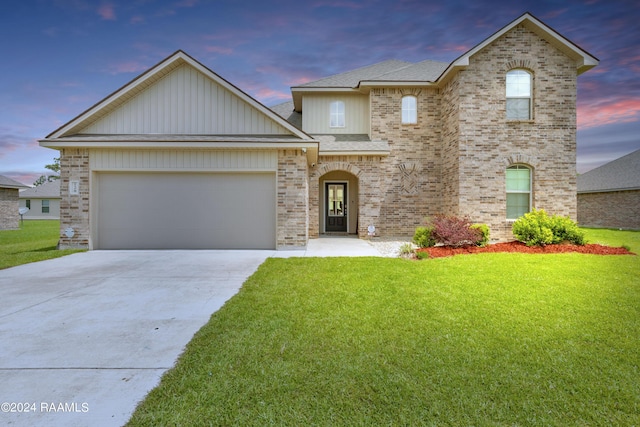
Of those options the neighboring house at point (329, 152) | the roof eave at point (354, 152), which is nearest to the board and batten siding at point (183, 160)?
the neighboring house at point (329, 152)

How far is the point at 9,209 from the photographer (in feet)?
67.6

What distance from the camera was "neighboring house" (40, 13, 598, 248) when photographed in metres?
9.95

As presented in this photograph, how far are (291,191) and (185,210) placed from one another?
11.8ft

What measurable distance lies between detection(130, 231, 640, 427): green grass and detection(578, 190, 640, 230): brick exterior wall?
731 inches

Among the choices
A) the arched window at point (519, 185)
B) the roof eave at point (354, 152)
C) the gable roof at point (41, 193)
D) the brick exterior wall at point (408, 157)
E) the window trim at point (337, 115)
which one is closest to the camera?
the arched window at point (519, 185)

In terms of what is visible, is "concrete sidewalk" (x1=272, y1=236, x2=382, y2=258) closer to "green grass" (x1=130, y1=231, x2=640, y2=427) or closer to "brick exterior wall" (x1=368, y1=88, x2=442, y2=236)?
"brick exterior wall" (x1=368, y1=88, x2=442, y2=236)

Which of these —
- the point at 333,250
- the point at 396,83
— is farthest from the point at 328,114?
the point at 333,250

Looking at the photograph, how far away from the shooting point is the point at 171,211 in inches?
399

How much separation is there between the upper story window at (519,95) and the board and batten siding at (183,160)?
919 cm

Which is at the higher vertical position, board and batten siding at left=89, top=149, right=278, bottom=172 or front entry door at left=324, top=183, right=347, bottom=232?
board and batten siding at left=89, top=149, right=278, bottom=172

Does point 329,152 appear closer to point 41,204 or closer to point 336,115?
point 336,115

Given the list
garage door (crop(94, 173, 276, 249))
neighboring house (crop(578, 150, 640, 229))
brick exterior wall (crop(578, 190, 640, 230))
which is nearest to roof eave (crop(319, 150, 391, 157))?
garage door (crop(94, 173, 276, 249))

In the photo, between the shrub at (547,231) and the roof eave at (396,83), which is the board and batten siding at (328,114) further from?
the shrub at (547,231)

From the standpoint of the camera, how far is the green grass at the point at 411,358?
88.7 inches
